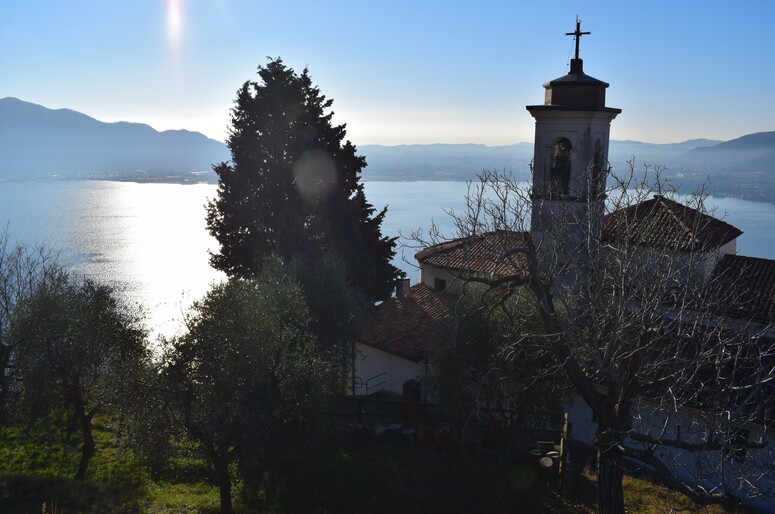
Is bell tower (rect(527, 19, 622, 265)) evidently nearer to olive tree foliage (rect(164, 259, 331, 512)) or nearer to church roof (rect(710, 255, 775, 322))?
church roof (rect(710, 255, 775, 322))

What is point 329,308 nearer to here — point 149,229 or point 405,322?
point 405,322

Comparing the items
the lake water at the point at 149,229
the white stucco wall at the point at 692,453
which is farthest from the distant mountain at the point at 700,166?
the white stucco wall at the point at 692,453

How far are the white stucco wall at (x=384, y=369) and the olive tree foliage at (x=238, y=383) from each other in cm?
815

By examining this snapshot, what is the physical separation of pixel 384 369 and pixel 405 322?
203 cm

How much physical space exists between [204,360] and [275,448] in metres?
1.94

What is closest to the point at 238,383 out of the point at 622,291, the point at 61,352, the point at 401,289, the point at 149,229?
the point at 61,352

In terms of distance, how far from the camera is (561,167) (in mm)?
15602

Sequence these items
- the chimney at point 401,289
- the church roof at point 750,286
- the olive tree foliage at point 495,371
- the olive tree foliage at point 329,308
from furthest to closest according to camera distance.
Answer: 1. the chimney at point 401,289
2. the olive tree foliage at point 329,308
3. the church roof at point 750,286
4. the olive tree foliage at point 495,371

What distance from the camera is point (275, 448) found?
9.48 meters

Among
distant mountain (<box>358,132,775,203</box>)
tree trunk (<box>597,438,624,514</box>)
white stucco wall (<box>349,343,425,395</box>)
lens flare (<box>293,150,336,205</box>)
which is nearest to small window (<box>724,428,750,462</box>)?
tree trunk (<box>597,438,624,514</box>)

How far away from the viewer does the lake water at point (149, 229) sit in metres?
47.8

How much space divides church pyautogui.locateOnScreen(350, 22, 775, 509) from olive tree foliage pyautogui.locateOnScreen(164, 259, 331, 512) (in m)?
3.25

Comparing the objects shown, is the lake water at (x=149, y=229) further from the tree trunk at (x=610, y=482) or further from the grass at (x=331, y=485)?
the tree trunk at (x=610, y=482)

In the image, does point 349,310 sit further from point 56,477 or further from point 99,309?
point 56,477
